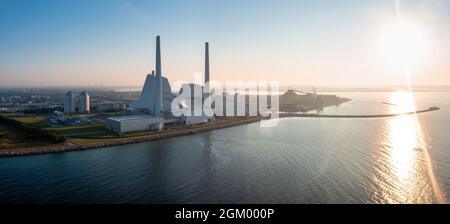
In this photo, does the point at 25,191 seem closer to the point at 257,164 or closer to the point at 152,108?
the point at 257,164

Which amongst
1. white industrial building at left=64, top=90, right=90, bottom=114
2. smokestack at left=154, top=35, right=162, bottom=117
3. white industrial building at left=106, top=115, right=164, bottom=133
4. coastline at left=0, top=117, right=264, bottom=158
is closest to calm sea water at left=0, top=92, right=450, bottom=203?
coastline at left=0, top=117, right=264, bottom=158

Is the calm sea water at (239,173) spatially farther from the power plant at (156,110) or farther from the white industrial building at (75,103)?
the white industrial building at (75,103)

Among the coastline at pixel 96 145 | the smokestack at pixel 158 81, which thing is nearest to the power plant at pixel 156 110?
the smokestack at pixel 158 81

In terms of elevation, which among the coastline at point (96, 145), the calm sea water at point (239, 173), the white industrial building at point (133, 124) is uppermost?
the white industrial building at point (133, 124)

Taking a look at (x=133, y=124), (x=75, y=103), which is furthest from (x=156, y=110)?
(x=75, y=103)

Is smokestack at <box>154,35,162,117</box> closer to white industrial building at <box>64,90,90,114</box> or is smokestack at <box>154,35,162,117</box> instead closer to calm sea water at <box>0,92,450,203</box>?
calm sea water at <box>0,92,450,203</box>

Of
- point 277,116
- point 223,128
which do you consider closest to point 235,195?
point 223,128
